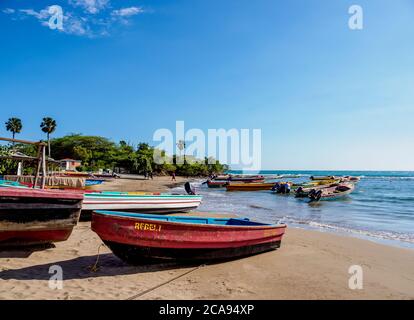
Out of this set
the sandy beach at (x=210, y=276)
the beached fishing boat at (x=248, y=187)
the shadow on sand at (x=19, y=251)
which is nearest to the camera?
the sandy beach at (x=210, y=276)

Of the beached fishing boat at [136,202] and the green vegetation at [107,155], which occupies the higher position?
the green vegetation at [107,155]

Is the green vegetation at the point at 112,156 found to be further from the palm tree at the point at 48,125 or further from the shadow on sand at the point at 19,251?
the shadow on sand at the point at 19,251

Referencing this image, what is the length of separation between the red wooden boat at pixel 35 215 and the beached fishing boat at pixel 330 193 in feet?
72.5

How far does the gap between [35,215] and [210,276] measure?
4328 mm

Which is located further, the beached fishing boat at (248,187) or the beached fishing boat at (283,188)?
the beached fishing boat at (248,187)

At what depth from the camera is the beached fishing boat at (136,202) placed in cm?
1207

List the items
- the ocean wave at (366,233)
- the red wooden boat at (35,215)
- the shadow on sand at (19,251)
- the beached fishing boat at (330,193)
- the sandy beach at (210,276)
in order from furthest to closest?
the beached fishing boat at (330,193) → the ocean wave at (366,233) → the shadow on sand at (19,251) → the red wooden boat at (35,215) → the sandy beach at (210,276)

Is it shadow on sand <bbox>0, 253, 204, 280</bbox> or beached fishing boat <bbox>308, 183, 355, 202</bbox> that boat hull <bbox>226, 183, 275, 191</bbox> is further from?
shadow on sand <bbox>0, 253, 204, 280</bbox>

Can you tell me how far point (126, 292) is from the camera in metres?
5.41

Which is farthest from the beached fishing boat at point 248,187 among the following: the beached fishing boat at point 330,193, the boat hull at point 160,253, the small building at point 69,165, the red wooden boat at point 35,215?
the red wooden boat at point 35,215

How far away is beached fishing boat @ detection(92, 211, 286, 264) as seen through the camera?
247 inches
